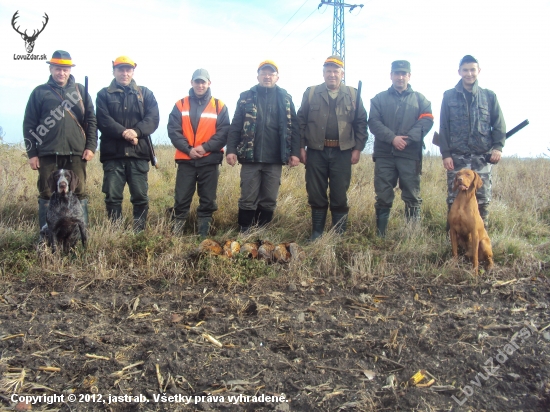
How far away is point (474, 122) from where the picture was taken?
5.28m

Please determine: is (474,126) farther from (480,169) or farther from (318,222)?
(318,222)

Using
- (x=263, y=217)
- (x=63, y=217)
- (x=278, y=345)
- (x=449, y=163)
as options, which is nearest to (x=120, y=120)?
(x=63, y=217)

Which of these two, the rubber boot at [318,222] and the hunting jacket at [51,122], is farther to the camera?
the rubber boot at [318,222]

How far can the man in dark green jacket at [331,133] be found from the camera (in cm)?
559

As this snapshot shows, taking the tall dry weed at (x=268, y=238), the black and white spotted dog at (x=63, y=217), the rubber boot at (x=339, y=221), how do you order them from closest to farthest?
the tall dry weed at (x=268, y=238) < the black and white spotted dog at (x=63, y=217) < the rubber boot at (x=339, y=221)

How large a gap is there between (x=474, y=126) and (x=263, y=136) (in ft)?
8.33

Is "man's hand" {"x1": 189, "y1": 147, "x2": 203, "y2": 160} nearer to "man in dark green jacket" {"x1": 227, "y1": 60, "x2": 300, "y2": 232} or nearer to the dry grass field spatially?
"man in dark green jacket" {"x1": 227, "y1": 60, "x2": 300, "y2": 232}

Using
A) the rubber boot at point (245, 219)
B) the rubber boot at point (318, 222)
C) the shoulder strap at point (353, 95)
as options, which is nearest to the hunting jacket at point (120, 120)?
the rubber boot at point (245, 219)

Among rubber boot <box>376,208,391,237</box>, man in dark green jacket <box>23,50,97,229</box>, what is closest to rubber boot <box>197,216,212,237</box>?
man in dark green jacket <box>23,50,97,229</box>

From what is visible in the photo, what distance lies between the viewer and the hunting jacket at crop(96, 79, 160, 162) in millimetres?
5496

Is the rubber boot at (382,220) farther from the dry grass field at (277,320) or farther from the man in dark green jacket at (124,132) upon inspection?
the man in dark green jacket at (124,132)

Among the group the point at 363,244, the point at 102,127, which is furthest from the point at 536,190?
the point at 102,127

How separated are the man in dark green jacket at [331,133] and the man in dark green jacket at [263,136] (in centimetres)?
19

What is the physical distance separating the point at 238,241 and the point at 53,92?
284cm
